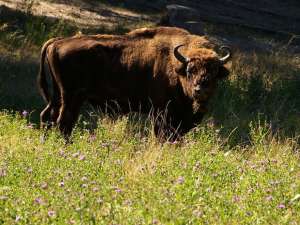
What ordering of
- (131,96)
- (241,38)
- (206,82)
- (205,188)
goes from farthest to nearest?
(241,38) → (131,96) → (206,82) → (205,188)

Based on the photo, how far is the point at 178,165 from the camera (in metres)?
7.38

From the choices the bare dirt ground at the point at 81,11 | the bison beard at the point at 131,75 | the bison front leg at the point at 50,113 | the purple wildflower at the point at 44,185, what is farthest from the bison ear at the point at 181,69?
the bare dirt ground at the point at 81,11

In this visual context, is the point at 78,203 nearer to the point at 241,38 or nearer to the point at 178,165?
the point at 178,165

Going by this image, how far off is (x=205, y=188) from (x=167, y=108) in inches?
147

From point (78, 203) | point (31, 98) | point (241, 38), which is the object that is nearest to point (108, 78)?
point (31, 98)

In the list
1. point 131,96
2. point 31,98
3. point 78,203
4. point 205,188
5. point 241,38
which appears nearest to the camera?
point 78,203

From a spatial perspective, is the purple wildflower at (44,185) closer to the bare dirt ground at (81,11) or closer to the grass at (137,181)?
the grass at (137,181)

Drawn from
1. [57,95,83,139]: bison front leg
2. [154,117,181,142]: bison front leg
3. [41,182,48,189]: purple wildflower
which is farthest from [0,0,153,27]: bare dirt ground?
[41,182,48,189]: purple wildflower

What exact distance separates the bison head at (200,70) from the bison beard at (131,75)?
2 cm

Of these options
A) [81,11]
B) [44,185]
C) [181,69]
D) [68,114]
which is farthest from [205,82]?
[81,11]

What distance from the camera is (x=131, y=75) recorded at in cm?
1069

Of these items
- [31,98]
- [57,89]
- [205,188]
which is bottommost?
[31,98]

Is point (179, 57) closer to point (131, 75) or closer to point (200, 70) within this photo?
point (200, 70)

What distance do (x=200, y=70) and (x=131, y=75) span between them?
1.08 m
